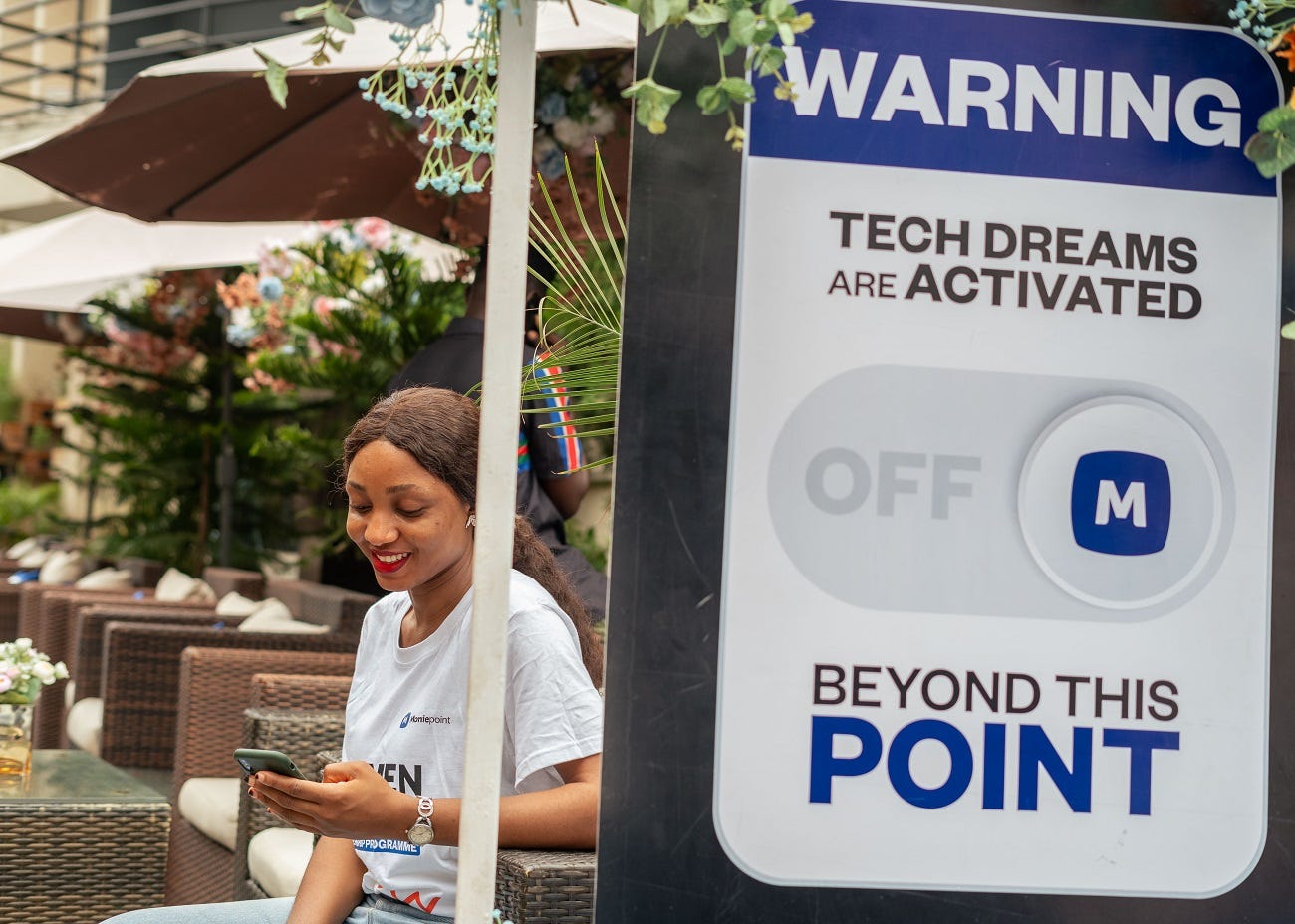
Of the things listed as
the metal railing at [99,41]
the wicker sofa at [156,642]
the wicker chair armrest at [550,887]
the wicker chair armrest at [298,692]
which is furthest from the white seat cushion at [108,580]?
the wicker chair armrest at [550,887]

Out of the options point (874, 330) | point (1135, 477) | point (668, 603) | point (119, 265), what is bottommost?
point (668, 603)

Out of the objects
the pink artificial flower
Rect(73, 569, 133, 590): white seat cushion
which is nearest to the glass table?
the pink artificial flower

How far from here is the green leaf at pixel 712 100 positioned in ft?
3.98

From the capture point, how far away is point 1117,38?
1.38 metres

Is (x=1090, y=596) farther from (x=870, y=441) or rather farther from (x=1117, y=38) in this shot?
(x=1117, y=38)

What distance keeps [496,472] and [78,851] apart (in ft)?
7.52

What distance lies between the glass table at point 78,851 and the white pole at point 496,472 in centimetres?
218

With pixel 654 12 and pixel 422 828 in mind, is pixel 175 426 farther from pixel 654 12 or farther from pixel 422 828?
pixel 654 12

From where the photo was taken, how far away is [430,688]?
1.92 metres

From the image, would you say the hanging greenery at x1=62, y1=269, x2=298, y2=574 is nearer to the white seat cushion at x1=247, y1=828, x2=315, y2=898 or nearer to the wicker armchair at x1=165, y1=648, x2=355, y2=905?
the wicker armchair at x1=165, y1=648, x2=355, y2=905

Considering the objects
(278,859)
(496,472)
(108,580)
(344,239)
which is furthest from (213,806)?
(108,580)

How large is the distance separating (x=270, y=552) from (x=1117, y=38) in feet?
23.5

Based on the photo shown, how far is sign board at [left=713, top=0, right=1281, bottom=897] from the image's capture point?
1.32 meters

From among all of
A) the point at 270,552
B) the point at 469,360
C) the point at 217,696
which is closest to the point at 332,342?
the point at 217,696
